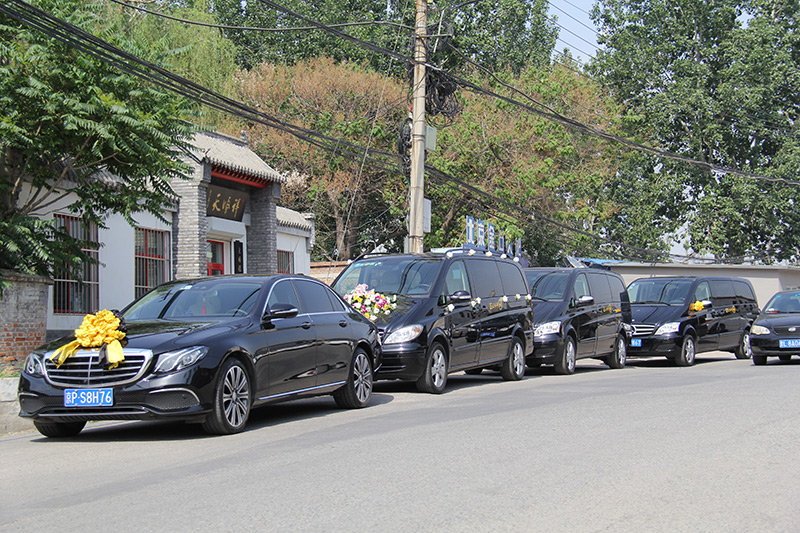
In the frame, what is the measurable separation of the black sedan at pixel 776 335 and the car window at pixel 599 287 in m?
3.22

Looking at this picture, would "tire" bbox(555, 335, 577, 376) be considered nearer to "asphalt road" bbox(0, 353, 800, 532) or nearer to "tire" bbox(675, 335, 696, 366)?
"tire" bbox(675, 335, 696, 366)

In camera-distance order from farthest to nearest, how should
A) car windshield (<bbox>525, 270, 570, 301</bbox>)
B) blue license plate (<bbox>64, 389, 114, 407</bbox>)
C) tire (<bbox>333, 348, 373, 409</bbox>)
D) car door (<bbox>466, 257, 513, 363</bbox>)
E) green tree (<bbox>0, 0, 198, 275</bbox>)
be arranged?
car windshield (<bbox>525, 270, 570, 301</bbox>)
car door (<bbox>466, 257, 513, 363</bbox>)
green tree (<bbox>0, 0, 198, 275</bbox>)
tire (<bbox>333, 348, 373, 409</bbox>)
blue license plate (<bbox>64, 389, 114, 407</bbox>)

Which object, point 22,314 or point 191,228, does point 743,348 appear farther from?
point 22,314

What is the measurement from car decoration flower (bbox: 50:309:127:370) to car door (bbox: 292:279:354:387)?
249 cm

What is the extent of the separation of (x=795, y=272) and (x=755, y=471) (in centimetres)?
4654

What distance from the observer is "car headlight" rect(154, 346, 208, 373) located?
27.1 feet

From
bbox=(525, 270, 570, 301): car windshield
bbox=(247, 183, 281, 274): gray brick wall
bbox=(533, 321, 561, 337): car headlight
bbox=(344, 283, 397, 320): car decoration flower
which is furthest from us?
bbox=(247, 183, 281, 274): gray brick wall

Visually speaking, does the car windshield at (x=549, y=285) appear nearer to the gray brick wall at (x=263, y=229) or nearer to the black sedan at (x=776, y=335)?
the black sedan at (x=776, y=335)

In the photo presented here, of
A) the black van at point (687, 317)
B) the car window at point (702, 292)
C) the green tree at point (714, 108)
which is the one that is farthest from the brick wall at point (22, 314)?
the green tree at point (714, 108)

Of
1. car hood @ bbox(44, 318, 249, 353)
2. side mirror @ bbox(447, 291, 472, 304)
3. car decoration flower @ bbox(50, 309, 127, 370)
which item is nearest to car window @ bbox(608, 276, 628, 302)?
side mirror @ bbox(447, 291, 472, 304)

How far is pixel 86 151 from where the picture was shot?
14164 mm

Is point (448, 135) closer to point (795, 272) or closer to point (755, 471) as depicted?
point (795, 272)

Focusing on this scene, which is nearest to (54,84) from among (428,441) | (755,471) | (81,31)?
(81,31)

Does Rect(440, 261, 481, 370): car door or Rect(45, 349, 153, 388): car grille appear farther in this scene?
Rect(440, 261, 481, 370): car door
